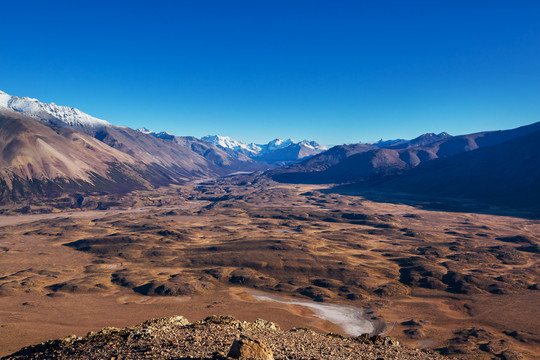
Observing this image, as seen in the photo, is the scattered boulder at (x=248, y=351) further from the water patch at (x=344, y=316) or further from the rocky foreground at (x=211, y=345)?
the water patch at (x=344, y=316)

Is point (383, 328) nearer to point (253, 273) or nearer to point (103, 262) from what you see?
point (253, 273)

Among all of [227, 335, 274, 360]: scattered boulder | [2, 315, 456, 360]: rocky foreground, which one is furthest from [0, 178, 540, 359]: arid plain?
[227, 335, 274, 360]: scattered boulder

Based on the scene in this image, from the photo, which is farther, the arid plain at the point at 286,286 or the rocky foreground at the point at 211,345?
the arid plain at the point at 286,286

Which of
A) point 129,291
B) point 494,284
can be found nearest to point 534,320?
point 494,284

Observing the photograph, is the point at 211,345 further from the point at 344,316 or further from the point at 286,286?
the point at 286,286

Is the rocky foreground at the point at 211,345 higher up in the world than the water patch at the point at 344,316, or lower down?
higher up

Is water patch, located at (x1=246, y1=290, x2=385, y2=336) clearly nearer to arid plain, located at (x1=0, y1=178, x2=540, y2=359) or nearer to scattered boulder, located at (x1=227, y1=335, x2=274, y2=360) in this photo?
arid plain, located at (x1=0, y1=178, x2=540, y2=359)

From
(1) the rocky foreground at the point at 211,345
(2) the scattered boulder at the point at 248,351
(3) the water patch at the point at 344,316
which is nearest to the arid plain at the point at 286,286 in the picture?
(3) the water patch at the point at 344,316

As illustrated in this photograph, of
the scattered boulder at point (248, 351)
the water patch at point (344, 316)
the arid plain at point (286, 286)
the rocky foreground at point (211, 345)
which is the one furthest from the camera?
the water patch at point (344, 316)
